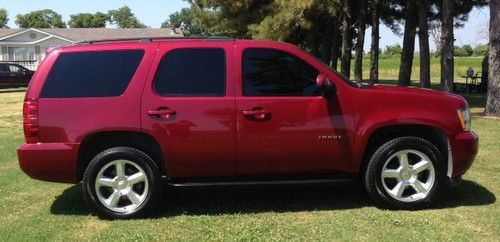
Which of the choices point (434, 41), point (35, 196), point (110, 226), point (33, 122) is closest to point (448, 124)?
point (110, 226)

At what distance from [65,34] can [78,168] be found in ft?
202

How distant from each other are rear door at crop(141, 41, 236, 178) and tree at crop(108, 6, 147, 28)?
13509cm

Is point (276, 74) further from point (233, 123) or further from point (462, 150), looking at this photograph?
point (462, 150)

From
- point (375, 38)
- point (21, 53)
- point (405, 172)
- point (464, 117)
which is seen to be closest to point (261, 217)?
point (405, 172)

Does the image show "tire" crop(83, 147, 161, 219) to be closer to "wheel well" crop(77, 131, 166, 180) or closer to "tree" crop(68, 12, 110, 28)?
"wheel well" crop(77, 131, 166, 180)

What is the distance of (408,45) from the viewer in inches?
888

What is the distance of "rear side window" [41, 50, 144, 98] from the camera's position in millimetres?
5641

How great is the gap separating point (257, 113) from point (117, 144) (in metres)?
1.41

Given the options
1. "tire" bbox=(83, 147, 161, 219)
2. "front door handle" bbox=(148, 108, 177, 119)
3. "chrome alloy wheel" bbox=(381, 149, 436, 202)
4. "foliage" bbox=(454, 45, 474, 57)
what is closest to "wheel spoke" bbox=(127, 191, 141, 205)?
"tire" bbox=(83, 147, 161, 219)

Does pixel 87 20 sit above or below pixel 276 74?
above

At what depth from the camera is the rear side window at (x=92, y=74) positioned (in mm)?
5641

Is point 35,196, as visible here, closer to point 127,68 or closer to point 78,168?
point 78,168

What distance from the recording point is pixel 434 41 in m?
27.8

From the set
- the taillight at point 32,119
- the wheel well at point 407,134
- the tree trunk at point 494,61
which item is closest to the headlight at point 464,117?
the wheel well at point 407,134
